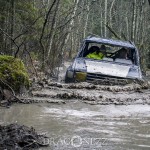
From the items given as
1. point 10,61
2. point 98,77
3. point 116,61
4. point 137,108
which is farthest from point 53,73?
point 137,108

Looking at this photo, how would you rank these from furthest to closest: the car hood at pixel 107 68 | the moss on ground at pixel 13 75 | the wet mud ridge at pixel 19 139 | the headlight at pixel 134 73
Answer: the headlight at pixel 134 73, the car hood at pixel 107 68, the moss on ground at pixel 13 75, the wet mud ridge at pixel 19 139

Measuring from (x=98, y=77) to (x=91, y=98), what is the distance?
1993 millimetres

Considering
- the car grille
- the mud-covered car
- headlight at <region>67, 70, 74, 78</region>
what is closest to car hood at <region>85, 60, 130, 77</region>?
the mud-covered car

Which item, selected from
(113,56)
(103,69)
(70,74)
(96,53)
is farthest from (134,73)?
(113,56)

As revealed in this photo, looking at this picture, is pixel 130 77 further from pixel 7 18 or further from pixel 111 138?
pixel 7 18

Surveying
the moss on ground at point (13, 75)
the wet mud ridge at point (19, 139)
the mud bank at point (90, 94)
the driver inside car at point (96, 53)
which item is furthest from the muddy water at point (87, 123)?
the driver inside car at point (96, 53)

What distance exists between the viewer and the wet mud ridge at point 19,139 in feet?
Result: 14.8

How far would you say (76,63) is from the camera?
10.8m

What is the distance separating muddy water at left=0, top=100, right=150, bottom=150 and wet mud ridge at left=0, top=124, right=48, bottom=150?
0.16 meters

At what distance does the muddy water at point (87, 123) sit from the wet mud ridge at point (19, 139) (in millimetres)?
161

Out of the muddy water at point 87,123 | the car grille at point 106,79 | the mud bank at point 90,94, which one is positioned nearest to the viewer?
the muddy water at point 87,123

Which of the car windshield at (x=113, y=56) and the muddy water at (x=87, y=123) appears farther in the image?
the car windshield at (x=113, y=56)

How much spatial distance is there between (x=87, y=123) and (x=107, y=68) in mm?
4756

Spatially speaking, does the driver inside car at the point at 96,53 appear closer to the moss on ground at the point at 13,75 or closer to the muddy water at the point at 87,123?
the moss on ground at the point at 13,75
